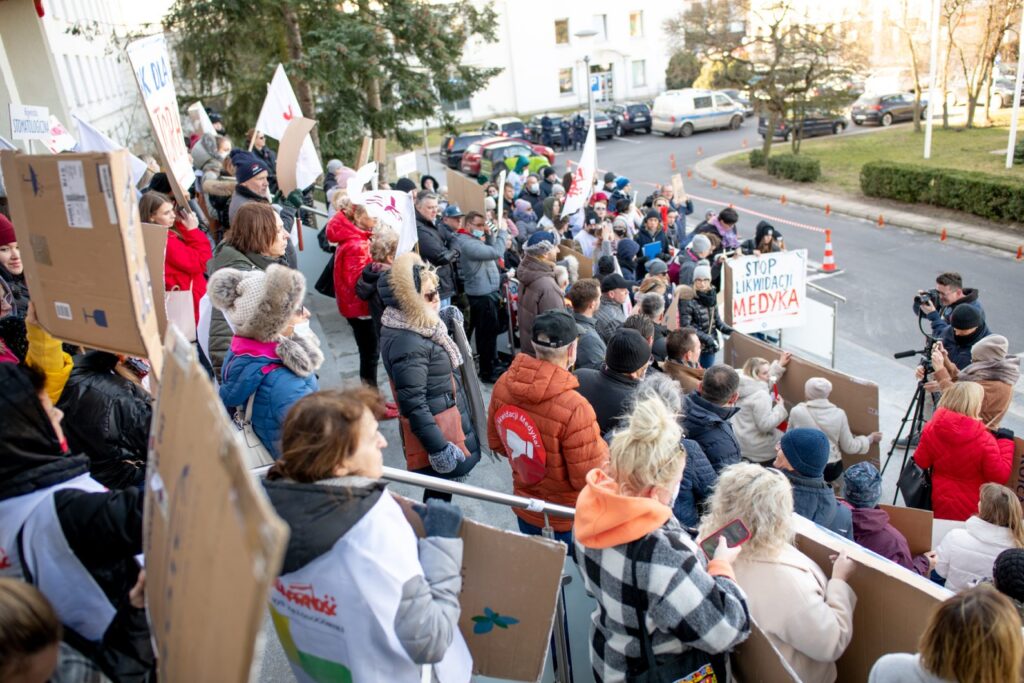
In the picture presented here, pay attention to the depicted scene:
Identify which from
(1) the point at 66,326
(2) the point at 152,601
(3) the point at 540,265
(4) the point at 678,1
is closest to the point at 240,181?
(3) the point at 540,265

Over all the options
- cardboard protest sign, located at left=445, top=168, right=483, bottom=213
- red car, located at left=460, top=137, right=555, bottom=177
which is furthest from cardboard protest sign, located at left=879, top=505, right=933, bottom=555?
red car, located at left=460, top=137, right=555, bottom=177

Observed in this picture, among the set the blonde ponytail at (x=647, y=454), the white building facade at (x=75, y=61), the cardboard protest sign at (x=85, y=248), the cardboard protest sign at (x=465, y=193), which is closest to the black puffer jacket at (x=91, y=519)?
the cardboard protest sign at (x=85, y=248)

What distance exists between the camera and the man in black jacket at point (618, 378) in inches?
163

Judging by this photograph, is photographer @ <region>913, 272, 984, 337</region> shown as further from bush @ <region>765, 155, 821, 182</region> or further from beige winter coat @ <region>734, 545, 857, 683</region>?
bush @ <region>765, 155, 821, 182</region>

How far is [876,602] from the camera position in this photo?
8.96 ft

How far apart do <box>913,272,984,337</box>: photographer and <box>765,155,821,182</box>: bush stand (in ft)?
52.4

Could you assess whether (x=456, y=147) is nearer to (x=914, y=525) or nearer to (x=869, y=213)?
(x=869, y=213)

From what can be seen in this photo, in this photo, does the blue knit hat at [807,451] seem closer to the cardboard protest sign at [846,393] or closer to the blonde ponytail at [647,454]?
the blonde ponytail at [647,454]

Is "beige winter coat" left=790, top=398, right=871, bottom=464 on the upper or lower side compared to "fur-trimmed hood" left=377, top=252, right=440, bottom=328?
lower

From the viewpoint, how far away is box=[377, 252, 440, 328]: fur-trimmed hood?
4.00 meters

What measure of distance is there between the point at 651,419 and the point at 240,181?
5.10 m

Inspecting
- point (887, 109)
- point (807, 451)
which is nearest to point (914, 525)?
point (807, 451)

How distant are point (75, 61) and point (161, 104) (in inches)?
788

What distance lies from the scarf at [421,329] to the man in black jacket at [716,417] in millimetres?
1394
